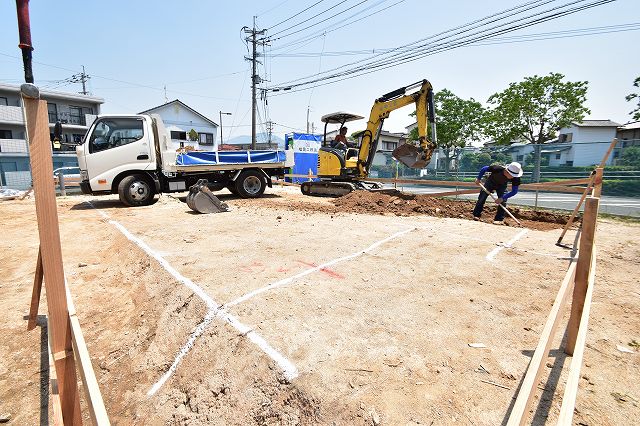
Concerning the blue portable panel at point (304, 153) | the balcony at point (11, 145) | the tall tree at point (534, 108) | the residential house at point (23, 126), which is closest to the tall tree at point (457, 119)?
the tall tree at point (534, 108)

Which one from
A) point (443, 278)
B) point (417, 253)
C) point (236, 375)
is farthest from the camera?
point (417, 253)

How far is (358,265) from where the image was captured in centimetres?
471

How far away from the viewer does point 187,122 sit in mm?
38969

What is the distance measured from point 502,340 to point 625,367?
87cm

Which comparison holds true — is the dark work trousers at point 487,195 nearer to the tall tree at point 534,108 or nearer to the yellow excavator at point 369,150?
the yellow excavator at point 369,150

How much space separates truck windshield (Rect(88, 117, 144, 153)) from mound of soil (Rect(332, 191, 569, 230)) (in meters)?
6.84

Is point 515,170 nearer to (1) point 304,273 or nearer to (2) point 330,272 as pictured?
(2) point 330,272

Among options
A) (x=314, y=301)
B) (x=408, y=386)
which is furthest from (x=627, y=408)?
(x=314, y=301)

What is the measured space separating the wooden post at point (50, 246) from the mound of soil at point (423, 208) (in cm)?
801

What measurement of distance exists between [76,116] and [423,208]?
38.6 metres

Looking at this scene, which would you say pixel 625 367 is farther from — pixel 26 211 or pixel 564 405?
pixel 26 211

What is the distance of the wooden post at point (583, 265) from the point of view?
254 cm

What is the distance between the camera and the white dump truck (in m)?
9.76

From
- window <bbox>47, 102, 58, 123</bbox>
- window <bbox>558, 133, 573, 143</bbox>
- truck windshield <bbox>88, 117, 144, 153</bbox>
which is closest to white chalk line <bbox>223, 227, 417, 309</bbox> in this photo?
truck windshield <bbox>88, 117, 144, 153</bbox>
